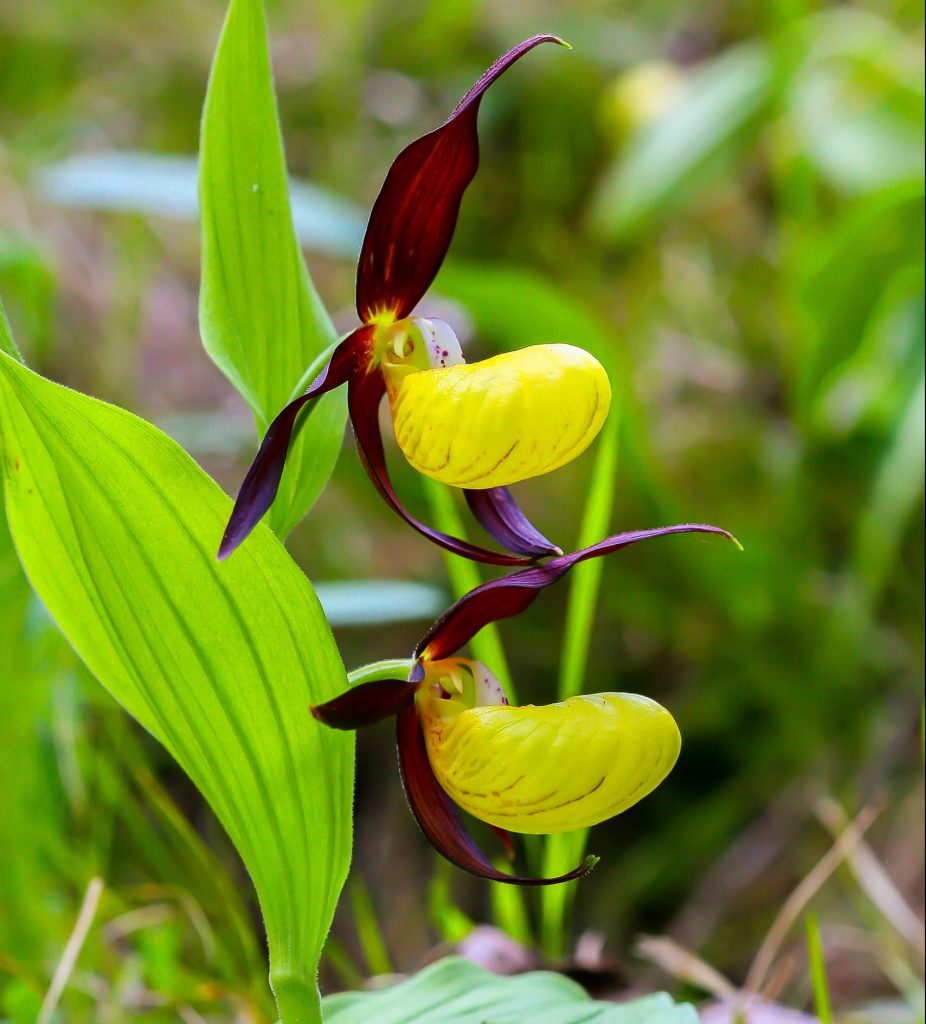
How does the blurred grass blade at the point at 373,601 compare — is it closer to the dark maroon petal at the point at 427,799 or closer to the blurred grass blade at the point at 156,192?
the dark maroon petal at the point at 427,799

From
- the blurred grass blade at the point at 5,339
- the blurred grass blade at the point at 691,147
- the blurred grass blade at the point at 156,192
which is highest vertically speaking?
the blurred grass blade at the point at 691,147

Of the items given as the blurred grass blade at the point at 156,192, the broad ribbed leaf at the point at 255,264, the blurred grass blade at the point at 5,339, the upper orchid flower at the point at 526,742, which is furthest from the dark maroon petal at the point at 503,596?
the blurred grass blade at the point at 156,192

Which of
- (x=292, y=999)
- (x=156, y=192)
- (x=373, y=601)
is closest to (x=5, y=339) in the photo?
(x=292, y=999)

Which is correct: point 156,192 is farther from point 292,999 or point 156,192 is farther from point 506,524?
point 292,999

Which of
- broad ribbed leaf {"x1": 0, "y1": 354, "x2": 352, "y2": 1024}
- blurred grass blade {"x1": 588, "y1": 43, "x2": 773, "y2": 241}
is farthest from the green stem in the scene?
blurred grass blade {"x1": 588, "y1": 43, "x2": 773, "y2": 241}

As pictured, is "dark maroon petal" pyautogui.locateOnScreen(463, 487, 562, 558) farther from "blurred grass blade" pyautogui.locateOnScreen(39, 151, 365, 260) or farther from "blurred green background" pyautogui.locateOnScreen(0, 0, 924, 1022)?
"blurred grass blade" pyautogui.locateOnScreen(39, 151, 365, 260)

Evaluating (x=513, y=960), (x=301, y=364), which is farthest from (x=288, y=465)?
(x=513, y=960)

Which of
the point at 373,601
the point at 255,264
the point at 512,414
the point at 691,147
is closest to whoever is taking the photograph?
the point at 512,414
